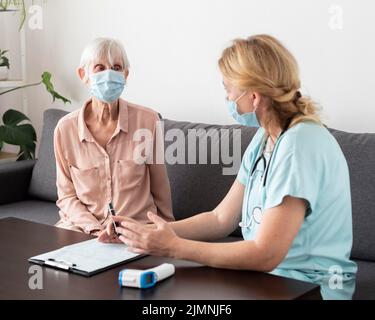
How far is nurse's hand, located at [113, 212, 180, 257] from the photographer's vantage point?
1523mm

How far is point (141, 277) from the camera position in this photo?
136 centimetres

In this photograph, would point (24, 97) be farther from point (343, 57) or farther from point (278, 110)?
point (278, 110)

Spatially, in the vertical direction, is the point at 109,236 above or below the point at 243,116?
below

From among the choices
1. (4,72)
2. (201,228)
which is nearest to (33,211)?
(4,72)

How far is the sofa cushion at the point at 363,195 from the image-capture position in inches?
87.0

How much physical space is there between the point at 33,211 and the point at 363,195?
1.62 meters

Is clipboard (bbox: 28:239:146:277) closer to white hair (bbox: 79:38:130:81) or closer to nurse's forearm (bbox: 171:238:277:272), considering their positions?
nurse's forearm (bbox: 171:238:277:272)

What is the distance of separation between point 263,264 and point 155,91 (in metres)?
1.91

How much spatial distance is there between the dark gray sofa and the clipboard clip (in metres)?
0.92

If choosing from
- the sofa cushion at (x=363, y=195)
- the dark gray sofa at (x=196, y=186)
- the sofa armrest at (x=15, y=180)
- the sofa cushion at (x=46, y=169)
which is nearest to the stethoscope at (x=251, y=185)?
the dark gray sofa at (x=196, y=186)

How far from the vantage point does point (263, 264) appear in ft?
4.81

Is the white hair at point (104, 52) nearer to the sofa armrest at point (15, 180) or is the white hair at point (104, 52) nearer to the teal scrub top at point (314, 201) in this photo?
the teal scrub top at point (314, 201)

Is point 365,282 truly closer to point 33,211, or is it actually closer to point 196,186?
point 196,186
